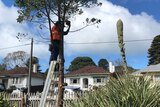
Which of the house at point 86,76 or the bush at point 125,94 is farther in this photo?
the house at point 86,76

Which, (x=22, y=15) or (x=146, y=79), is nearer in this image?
(x=146, y=79)

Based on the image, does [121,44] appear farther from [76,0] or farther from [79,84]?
[79,84]

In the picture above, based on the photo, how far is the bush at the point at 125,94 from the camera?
6.77m

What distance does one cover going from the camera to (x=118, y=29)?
26.6ft

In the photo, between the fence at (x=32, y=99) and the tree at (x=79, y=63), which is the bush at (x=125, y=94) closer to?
the fence at (x=32, y=99)

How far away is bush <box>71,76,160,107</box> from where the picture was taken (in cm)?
677

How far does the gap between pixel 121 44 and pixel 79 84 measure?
63362 mm

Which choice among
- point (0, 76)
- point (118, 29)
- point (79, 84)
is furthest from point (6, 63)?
point (118, 29)

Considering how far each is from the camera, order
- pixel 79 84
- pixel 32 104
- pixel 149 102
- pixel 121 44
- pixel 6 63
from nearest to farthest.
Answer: pixel 149 102 < pixel 121 44 < pixel 32 104 < pixel 79 84 < pixel 6 63

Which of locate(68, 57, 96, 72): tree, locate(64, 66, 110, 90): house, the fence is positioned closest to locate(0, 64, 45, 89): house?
locate(64, 66, 110, 90): house

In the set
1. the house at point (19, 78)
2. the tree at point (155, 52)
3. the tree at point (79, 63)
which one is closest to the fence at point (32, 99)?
the house at point (19, 78)

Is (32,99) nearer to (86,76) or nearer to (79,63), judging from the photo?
(86,76)

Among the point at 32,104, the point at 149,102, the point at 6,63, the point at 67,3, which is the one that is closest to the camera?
the point at 149,102

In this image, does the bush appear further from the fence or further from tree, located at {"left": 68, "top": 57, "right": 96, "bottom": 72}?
tree, located at {"left": 68, "top": 57, "right": 96, "bottom": 72}
